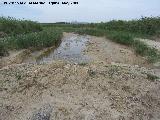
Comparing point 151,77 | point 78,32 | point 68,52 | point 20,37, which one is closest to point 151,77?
point 151,77

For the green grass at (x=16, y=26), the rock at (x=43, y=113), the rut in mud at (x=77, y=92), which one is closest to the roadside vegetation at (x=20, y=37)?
the green grass at (x=16, y=26)

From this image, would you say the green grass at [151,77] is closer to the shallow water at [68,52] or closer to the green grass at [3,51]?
the shallow water at [68,52]

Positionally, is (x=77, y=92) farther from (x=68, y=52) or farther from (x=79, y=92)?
(x=68, y=52)

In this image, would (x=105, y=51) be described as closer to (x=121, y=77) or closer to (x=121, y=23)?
(x=121, y=77)

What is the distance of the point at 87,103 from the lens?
8.63m

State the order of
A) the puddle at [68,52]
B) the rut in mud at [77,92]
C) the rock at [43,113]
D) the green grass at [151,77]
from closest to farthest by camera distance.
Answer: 1. the rock at [43,113]
2. the rut in mud at [77,92]
3. the green grass at [151,77]
4. the puddle at [68,52]

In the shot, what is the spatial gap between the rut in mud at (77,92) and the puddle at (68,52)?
6.87ft

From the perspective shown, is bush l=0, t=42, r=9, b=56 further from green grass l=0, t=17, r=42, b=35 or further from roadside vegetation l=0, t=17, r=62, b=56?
green grass l=0, t=17, r=42, b=35

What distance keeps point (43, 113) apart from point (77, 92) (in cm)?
Result: 107

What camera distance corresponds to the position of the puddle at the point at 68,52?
1320cm

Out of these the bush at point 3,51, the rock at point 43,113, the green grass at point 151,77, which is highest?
the bush at point 3,51

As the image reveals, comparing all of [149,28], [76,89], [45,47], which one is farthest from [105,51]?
[149,28]

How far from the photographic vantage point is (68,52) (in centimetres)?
1445

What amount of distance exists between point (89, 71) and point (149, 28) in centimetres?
1390
